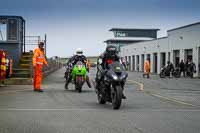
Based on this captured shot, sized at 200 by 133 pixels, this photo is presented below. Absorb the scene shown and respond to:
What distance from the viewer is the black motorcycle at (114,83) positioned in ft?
40.3

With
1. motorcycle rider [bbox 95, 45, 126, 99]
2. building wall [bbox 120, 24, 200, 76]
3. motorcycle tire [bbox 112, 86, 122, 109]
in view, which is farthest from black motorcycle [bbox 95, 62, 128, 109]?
building wall [bbox 120, 24, 200, 76]

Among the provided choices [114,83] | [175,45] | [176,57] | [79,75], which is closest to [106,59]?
[114,83]

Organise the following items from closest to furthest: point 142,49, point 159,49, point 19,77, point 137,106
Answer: point 137,106
point 19,77
point 159,49
point 142,49

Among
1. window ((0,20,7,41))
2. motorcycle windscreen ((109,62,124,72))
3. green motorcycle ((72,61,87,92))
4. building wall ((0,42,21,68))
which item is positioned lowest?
green motorcycle ((72,61,87,92))

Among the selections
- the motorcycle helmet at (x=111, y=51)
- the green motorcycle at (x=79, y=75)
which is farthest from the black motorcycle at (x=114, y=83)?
the green motorcycle at (x=79, y=75)

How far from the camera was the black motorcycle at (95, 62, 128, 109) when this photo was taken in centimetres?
1230

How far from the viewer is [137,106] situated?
43.7ft

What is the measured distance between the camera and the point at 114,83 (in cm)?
1249

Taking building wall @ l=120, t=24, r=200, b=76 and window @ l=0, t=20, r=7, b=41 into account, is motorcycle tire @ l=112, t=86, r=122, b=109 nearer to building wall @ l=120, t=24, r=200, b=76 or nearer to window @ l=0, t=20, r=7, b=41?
window @ l=0, t=20, r=7, b=41

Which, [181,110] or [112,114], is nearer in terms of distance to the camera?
[112,114]

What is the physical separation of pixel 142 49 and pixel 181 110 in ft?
221

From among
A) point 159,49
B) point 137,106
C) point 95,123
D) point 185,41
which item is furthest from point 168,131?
point 159,49

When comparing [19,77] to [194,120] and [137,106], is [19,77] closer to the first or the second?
[137,106]

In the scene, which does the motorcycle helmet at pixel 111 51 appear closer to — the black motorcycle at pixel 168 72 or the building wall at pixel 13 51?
the building wall at pixel 13 51
